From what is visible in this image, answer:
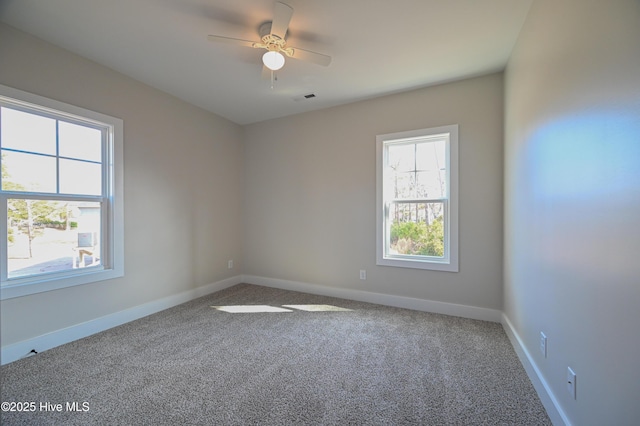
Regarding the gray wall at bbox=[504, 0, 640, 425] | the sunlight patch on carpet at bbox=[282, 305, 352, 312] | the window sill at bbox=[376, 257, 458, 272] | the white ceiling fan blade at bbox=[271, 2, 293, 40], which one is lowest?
the sunlight patch on carpet at bbox=[282, 305, 352, 312]

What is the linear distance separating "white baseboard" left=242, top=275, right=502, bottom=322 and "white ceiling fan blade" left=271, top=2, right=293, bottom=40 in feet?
9.93

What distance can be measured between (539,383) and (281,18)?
2999 millimetres

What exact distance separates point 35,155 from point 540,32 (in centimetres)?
405

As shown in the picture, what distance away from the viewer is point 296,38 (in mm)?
→ 2252

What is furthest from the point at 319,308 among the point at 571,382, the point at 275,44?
the point at 275,44

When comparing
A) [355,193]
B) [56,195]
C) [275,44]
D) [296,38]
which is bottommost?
[56,195]

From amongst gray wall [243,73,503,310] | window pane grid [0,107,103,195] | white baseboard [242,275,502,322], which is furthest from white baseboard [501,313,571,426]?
window pane grid [0,107,103,195]

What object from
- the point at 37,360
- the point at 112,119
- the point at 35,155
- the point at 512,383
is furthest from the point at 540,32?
the point at 37,360

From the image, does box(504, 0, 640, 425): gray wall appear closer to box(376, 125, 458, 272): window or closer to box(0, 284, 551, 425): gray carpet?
box(0, 284, 551, 425): gray carpet

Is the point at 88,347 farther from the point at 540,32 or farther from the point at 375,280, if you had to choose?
the point at 540,32

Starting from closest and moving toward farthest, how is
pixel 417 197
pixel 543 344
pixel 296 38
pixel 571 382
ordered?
pixel 571 382, pixel 543 344, pixel 296 38, pixel 417 197

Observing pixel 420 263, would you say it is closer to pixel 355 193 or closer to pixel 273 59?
pixel 355 193

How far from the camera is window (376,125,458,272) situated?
3023mm

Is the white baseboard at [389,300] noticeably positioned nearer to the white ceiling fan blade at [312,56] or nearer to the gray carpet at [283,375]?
the gray carpet at [283,375]
